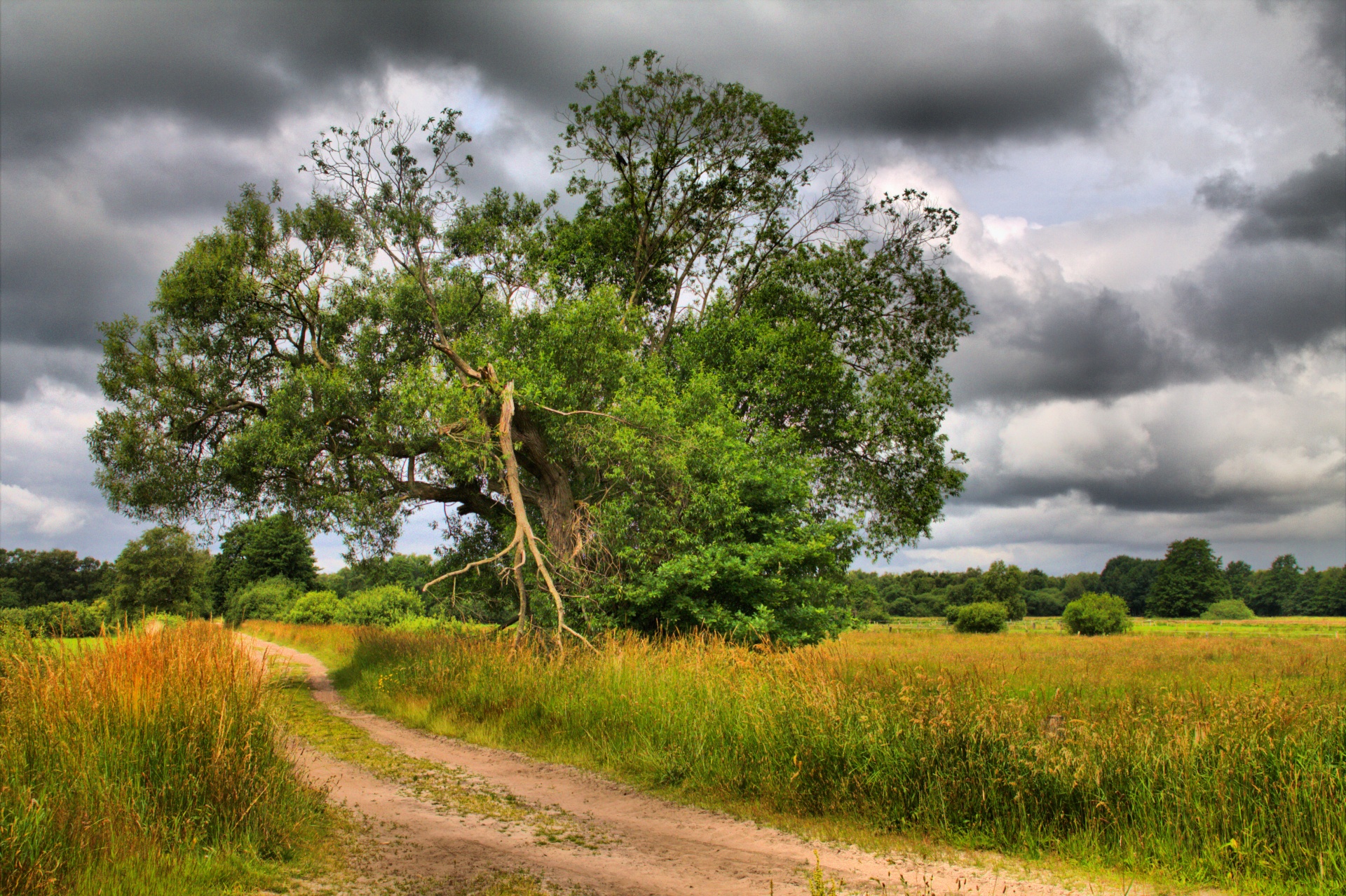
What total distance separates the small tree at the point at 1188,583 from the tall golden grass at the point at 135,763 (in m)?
122

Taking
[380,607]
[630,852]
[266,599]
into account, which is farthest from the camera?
[266,599]

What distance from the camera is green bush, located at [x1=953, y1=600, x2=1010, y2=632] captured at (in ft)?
185

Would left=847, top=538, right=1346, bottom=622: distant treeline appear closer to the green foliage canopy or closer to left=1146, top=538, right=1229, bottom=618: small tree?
left=1146, top=538, right=1229, bottom=618: small tree

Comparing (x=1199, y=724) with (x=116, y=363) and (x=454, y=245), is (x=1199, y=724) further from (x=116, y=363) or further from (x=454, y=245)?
(x=116, y=363)

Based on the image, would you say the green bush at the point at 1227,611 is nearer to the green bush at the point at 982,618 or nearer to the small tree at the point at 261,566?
the green bush at the point at 982,618

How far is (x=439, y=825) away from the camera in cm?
703

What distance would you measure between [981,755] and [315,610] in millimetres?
47253

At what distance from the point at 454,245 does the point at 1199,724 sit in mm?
18858

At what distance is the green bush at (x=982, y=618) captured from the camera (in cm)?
5634

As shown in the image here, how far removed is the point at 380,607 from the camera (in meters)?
40.1

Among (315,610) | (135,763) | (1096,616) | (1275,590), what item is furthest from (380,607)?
(1275,590)

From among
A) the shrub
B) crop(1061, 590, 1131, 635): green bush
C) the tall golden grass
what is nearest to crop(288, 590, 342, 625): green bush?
the shrub

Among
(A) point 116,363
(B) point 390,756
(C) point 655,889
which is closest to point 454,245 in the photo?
(A) point 116,363

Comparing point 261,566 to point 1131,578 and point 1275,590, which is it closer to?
point 1131,578
